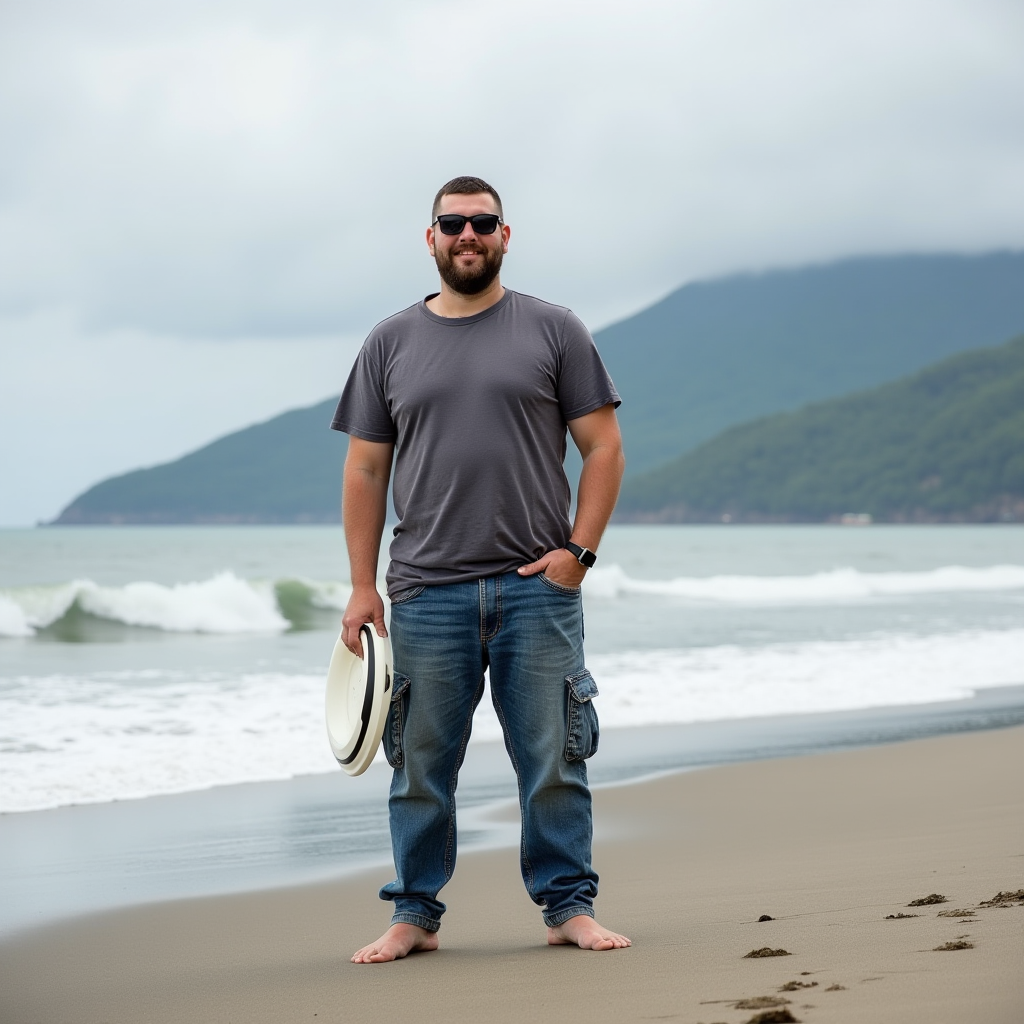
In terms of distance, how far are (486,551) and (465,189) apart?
976 mm

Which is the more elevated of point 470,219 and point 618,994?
point 470,219

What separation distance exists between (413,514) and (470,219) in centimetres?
80

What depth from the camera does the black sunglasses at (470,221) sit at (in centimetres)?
348

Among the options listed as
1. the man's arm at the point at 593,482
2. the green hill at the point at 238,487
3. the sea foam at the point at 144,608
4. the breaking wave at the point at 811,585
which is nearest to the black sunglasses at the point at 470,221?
the man's arm at the point at 593,482

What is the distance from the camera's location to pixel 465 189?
11.5 feet

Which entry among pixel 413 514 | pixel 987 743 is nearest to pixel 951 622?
pixel 987 743

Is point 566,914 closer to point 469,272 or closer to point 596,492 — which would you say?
point 596,492

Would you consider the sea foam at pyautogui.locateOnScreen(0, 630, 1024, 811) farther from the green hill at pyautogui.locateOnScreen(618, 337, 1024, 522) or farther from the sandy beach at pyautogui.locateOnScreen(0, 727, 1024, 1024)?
the green hill at pyautogui.locateOnScreen(618, 337, 1024, 522)

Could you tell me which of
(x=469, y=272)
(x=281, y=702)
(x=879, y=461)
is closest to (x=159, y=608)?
(x=281, y=702)

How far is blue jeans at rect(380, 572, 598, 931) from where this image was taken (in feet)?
11.3

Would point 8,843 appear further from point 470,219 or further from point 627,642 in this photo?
point 627,642

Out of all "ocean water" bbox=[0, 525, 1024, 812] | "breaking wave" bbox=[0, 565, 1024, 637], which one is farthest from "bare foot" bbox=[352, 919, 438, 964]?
"breaking wave" bbox=[0, 565, 1024, 637]

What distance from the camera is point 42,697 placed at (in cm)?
1018

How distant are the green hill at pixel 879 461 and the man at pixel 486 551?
101129 millimetres
